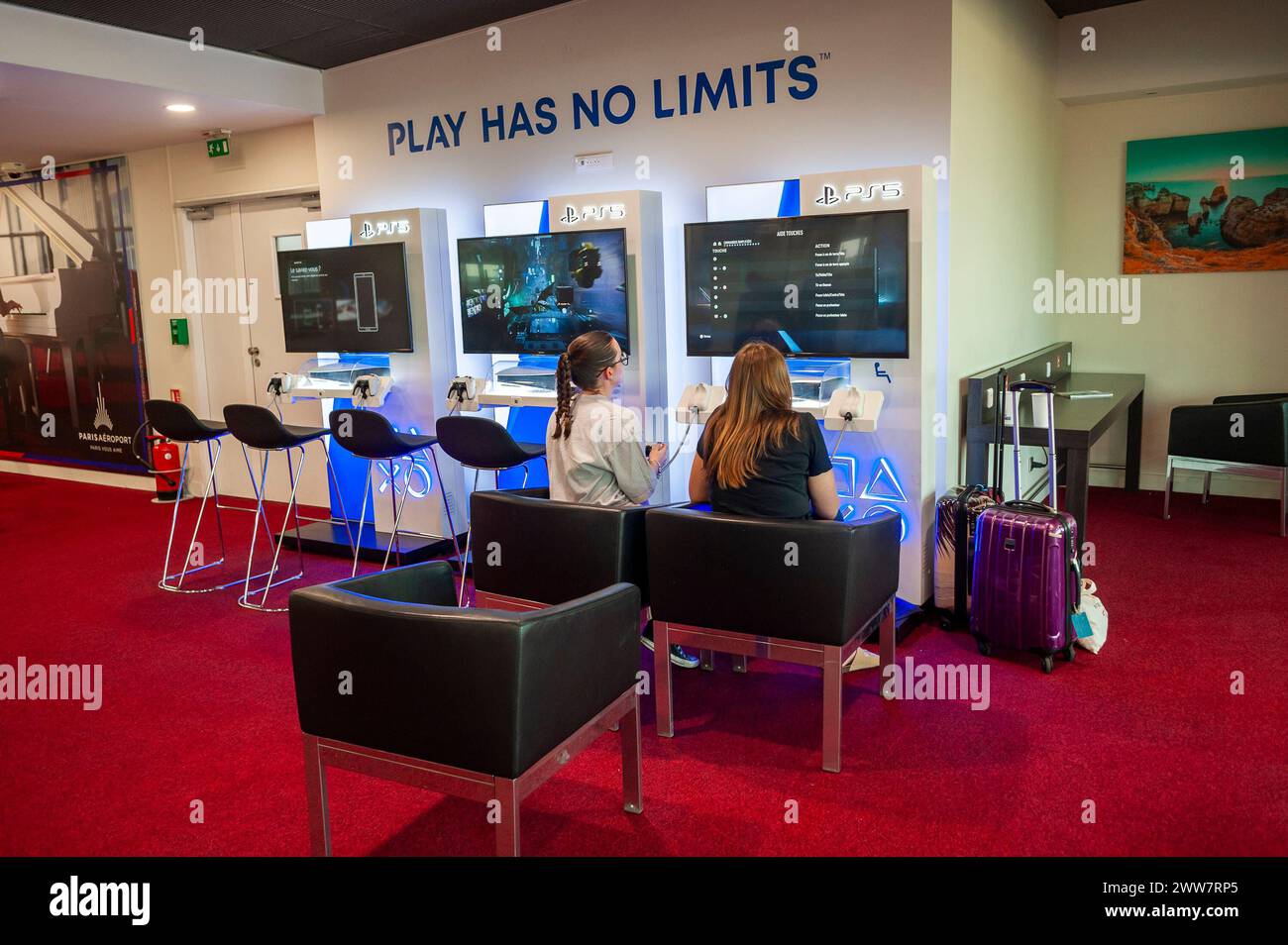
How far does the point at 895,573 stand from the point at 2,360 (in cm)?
861

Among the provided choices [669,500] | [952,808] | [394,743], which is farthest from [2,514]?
[952,808]

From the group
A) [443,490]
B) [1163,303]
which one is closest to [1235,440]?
[1163,303]

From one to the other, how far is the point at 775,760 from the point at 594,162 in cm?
327

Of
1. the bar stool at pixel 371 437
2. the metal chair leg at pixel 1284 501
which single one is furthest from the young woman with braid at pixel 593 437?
the metal chair leg at pixel 1284 501

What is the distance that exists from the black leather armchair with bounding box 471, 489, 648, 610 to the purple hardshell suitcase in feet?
4.63

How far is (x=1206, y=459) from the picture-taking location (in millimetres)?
5773

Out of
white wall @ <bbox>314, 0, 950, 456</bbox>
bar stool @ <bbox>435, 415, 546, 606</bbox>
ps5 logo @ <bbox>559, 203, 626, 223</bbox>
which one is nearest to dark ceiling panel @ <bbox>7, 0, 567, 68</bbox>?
white wall @ <bbox>314, 0, 950, 456</bbox>

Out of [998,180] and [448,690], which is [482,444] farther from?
[998,180]

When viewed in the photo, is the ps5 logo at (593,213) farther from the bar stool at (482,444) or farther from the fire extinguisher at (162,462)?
the fire extinguisher at (162,462)

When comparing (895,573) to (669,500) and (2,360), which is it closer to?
(669,500)

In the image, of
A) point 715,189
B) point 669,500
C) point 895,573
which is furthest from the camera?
point 669,500

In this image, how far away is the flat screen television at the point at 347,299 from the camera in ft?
Answer: 18.3

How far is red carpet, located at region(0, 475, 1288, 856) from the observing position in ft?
9.18

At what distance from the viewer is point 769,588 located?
312 centimetres
